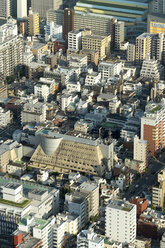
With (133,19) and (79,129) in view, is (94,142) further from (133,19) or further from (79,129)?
(133,19)

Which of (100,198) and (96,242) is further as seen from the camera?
(100,198)

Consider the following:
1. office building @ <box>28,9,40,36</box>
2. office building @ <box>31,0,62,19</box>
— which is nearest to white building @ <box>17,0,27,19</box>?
office building @ <box>31,0,62,19</box>

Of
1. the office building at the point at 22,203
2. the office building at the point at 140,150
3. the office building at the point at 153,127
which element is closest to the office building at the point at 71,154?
the office building at the point at 140,150

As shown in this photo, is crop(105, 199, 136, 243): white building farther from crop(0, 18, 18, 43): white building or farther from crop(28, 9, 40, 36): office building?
crop(28, 9, 40, 36): office building

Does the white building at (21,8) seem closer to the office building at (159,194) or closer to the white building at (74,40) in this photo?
the white building at (74,40)

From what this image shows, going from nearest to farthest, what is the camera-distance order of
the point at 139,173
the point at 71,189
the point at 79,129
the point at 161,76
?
the point at 71,189 < the point at 139,173 < the point at 79,129 < the point at 161,76

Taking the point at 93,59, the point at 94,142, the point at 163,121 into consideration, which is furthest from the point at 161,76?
the point at 94,142

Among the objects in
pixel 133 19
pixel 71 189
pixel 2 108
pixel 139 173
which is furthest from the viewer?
pixel 133 19
